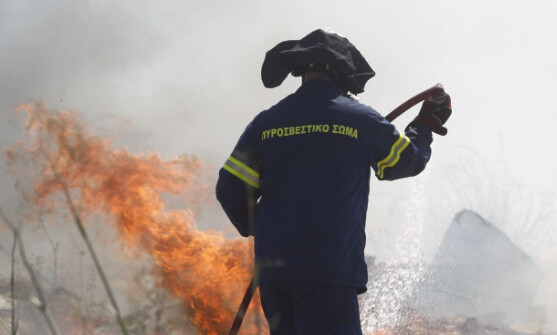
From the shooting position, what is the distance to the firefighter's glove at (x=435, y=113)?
9.68ft

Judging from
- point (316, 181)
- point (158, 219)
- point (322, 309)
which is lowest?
point (322, 309)

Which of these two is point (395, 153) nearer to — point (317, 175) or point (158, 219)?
point (317, 175)

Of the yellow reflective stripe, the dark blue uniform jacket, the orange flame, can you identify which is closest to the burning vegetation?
the orange flame

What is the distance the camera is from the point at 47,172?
5848 millimetres

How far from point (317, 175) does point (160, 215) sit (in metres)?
2.63

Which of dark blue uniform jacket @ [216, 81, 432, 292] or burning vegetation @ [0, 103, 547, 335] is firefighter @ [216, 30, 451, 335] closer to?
dark blue uniform jacket @ [216, 81, 432, 292]

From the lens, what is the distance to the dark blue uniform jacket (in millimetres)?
2523

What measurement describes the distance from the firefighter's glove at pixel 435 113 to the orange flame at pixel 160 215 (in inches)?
70.0

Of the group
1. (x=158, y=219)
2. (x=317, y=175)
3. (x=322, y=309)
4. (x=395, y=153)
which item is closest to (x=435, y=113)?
(x=395, y=153)

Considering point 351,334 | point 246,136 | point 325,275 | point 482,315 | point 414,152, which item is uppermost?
point 246,136

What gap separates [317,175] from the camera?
8.48 ft

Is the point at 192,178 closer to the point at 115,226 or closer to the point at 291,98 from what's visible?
the point at 115,226

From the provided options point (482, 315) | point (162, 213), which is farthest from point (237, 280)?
point (482, 315)

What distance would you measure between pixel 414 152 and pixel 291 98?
1.77ft
